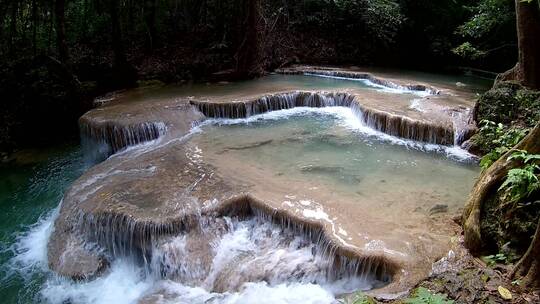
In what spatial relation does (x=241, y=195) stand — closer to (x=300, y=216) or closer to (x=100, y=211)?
(x=300, y=216)

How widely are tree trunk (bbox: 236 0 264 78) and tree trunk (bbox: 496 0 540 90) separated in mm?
7892

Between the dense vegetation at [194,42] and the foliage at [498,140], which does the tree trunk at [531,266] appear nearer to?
the foliage at [498,140]

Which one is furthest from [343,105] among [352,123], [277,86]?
[277,86]

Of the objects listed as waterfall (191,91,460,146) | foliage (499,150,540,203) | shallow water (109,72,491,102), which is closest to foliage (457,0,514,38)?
shallow water (109,72,491,102)

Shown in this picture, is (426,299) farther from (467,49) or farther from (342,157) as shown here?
(467,49)

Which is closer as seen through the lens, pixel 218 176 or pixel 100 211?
pixel 100 211

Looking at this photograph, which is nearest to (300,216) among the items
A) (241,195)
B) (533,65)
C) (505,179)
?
(241,195)

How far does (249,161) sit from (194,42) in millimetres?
9598

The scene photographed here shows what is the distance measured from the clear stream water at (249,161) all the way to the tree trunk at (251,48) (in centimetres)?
402

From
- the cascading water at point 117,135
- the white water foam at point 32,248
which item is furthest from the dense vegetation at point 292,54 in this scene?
the white water foam at point 32,248

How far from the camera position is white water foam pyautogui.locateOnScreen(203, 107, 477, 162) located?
8.01 m

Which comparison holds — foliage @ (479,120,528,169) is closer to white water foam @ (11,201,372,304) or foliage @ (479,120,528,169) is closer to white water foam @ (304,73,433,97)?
white water foam @ (11,201,372,304)

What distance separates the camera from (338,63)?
56.9ft

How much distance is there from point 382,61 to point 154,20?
916cm
